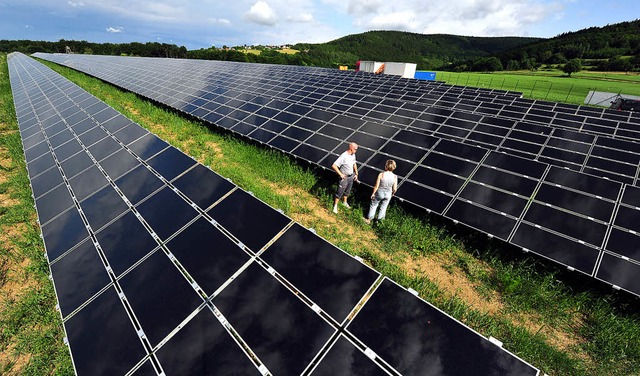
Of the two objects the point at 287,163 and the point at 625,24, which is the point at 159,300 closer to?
the point at 287,163

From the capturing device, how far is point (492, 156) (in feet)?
31.2

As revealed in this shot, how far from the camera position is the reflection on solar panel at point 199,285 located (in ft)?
11.4

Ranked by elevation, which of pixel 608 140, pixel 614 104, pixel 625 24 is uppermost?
pixel 625 24

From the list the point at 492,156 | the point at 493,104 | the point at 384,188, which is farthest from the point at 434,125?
the point at 493,104

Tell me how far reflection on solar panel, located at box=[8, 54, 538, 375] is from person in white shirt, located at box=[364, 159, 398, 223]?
4.30 meters

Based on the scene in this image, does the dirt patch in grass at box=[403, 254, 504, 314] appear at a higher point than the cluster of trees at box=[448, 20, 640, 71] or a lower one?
lower

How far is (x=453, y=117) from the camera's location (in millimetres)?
17750

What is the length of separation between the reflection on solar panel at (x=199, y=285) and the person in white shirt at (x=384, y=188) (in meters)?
4.30

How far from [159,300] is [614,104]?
57796 millimetres

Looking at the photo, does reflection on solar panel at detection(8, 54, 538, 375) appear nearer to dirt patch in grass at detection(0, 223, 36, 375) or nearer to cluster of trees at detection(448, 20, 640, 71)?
dirt patch in grass at detection(0, 223, 36, 375)

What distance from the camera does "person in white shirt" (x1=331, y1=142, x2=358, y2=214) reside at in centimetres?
913

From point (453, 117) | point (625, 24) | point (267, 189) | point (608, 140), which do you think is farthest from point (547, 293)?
point (625, 24)

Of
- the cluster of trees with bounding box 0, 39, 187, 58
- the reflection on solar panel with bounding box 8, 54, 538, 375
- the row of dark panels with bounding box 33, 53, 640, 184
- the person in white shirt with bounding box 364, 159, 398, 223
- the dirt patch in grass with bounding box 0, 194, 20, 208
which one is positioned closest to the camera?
the reflection on solar panel with bounding box 8, 54, 538, 375

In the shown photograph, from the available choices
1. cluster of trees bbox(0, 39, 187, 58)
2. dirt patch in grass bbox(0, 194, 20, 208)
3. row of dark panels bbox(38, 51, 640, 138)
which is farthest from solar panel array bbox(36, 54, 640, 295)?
cluster of trees bbox(0, 39, 187, 58)
